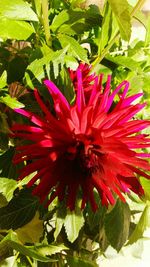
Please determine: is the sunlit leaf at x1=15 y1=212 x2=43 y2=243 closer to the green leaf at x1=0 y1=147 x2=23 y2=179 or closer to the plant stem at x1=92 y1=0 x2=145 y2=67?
the green leaf at x1=0 y1=147 x2=23 y2=179

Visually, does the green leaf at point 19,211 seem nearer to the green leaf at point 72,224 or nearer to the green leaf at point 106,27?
the green leaf at point 72,224

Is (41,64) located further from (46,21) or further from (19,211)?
(19,211)

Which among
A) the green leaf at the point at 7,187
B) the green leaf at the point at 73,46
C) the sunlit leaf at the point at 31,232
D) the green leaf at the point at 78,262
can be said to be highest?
the green leaf at the point at 73,46

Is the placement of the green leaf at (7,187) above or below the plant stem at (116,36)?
below

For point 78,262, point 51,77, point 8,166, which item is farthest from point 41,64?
point 78,262

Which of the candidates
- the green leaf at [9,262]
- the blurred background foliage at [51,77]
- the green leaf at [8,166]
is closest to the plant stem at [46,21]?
A: the blurred background foliage at [51,77]

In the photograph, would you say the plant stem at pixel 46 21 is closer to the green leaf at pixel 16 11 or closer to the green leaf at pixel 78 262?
the green leaf at pixel 16 11

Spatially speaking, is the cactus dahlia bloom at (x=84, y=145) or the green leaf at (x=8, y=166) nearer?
the cactus dahlia bloom at (x=84, y=145)
